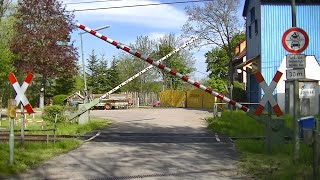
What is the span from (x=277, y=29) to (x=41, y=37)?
20.1m

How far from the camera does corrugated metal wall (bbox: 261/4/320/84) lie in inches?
1168

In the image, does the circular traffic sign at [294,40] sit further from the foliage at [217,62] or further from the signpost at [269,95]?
the foliage at [217,62]

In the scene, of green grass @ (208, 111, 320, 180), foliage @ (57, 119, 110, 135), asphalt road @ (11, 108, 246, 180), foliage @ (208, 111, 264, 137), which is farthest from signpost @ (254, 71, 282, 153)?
foliage @ (57, 119, 110, 135)

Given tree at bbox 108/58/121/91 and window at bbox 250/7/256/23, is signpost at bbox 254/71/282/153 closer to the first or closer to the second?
window at bbox 250/7/256/23

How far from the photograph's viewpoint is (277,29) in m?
29.7

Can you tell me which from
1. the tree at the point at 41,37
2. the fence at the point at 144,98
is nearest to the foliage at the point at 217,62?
the fence at the point at 144,98

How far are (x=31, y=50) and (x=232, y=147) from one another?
2915 centimetres

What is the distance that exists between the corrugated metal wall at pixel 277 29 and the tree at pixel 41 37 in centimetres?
1741

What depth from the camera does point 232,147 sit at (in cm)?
1421

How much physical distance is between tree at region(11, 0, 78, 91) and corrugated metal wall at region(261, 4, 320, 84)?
1741 centimetres

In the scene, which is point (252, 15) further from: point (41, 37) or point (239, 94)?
point (41, 37)

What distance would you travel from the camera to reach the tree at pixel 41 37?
4000 cm

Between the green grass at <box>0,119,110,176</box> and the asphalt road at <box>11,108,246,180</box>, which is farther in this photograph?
the green grass at <box>0,119,110,176</box>

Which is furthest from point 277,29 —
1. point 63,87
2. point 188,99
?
point 188,99
